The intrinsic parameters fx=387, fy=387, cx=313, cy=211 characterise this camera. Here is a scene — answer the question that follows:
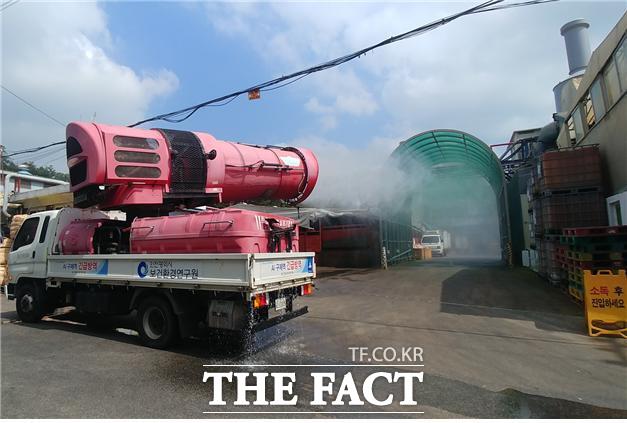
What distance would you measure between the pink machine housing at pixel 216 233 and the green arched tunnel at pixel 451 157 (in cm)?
1294

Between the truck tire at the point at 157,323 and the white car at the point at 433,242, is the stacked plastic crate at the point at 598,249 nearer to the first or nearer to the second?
the truck tire at the point at 157,323

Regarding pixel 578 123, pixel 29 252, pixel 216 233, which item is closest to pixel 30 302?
pixel 29 252

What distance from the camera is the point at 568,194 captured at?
10875mm

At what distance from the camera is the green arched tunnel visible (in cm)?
1753

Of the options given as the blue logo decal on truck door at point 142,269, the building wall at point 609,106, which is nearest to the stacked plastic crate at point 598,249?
the building wall at point 609,106

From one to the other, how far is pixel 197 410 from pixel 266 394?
78 cm

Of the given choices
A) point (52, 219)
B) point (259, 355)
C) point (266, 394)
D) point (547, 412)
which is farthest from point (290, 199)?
point (547, 412)

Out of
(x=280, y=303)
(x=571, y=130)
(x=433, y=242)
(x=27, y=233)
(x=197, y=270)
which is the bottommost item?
(x=280, y=303)

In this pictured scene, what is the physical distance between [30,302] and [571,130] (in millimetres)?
19085

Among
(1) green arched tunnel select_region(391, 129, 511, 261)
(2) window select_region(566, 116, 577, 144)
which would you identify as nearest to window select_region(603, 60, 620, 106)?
(2) window select_region(566, 116, 577, 144)

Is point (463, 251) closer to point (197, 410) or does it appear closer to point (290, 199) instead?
point (290, 199)

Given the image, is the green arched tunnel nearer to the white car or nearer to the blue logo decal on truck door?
the white car

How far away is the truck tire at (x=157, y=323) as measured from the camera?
19.9ft

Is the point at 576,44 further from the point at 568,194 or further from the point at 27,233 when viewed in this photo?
the point at 27,233
